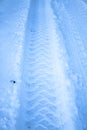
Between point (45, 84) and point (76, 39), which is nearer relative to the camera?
point (45, 84)

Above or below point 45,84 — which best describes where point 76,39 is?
above

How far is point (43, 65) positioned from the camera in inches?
30.4

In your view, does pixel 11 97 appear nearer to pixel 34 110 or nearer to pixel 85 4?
pixel 34 110

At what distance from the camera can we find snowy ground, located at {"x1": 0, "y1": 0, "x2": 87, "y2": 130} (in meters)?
0.61

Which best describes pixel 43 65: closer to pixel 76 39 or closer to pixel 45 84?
pixel 45 84

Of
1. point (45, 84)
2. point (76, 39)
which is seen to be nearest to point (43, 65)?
point (45, 84)

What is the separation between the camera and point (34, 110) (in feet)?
2.08

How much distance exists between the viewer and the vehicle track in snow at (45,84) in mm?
606

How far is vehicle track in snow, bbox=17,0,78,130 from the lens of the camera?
0.61 m

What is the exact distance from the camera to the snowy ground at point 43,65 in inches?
24.0

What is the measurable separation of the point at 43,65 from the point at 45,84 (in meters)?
0.11

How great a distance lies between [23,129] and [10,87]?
18cm

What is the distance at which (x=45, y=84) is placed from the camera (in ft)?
2.31

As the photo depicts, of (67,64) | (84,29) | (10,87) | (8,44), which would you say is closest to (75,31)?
Result: (84,29)
